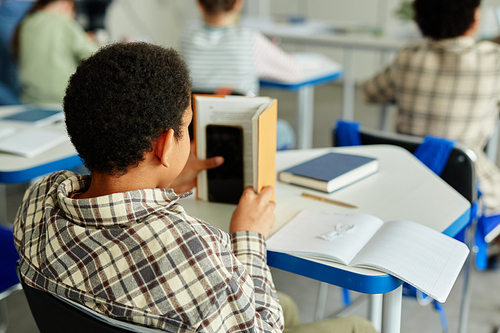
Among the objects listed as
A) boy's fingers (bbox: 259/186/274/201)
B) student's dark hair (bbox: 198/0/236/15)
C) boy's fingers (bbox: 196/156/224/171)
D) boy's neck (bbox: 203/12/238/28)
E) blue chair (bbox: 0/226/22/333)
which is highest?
student's dark hair (bbox: 198/0/236/15)

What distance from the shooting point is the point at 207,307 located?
2.18ft

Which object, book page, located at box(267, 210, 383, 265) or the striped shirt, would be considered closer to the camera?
book page, located at box(267, 210, 383, 265)

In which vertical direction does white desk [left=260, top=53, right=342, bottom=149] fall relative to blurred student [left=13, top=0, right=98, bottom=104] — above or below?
below

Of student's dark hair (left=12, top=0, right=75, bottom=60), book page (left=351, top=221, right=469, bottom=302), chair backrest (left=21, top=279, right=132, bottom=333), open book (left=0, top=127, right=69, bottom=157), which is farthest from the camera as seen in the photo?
student's dark hair (left=12, top=0, right=75, bottom=60)

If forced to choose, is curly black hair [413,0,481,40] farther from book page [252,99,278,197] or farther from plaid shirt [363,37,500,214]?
book page [252,99,278,197]

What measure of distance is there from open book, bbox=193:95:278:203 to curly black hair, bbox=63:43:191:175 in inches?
12.7

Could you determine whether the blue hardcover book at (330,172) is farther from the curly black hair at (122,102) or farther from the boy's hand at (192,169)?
the curly black hair at (122,102)

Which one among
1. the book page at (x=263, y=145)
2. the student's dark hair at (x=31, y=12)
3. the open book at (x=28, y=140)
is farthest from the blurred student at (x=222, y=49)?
the book page at (x=263, y=145)

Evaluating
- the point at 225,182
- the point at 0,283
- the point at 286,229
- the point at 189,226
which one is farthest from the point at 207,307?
the point at 0,283

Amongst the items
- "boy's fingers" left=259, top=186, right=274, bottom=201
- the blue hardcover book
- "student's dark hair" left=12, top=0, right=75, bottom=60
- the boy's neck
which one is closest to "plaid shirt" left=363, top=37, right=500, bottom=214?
the blue hardcover book

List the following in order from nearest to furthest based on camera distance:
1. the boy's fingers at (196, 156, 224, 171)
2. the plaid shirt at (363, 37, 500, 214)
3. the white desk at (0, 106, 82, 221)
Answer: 1. the boy's fingers at (196, 156, 224, 171)
2. the white desk at (0, 106, 82, 221)
3. the plaid shirt at (363, 37, 500, 214)

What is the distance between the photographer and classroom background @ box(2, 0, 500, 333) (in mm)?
1902

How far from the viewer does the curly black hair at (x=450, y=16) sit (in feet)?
6.19

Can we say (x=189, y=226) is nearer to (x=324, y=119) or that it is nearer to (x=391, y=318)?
(x=391, y=318)
